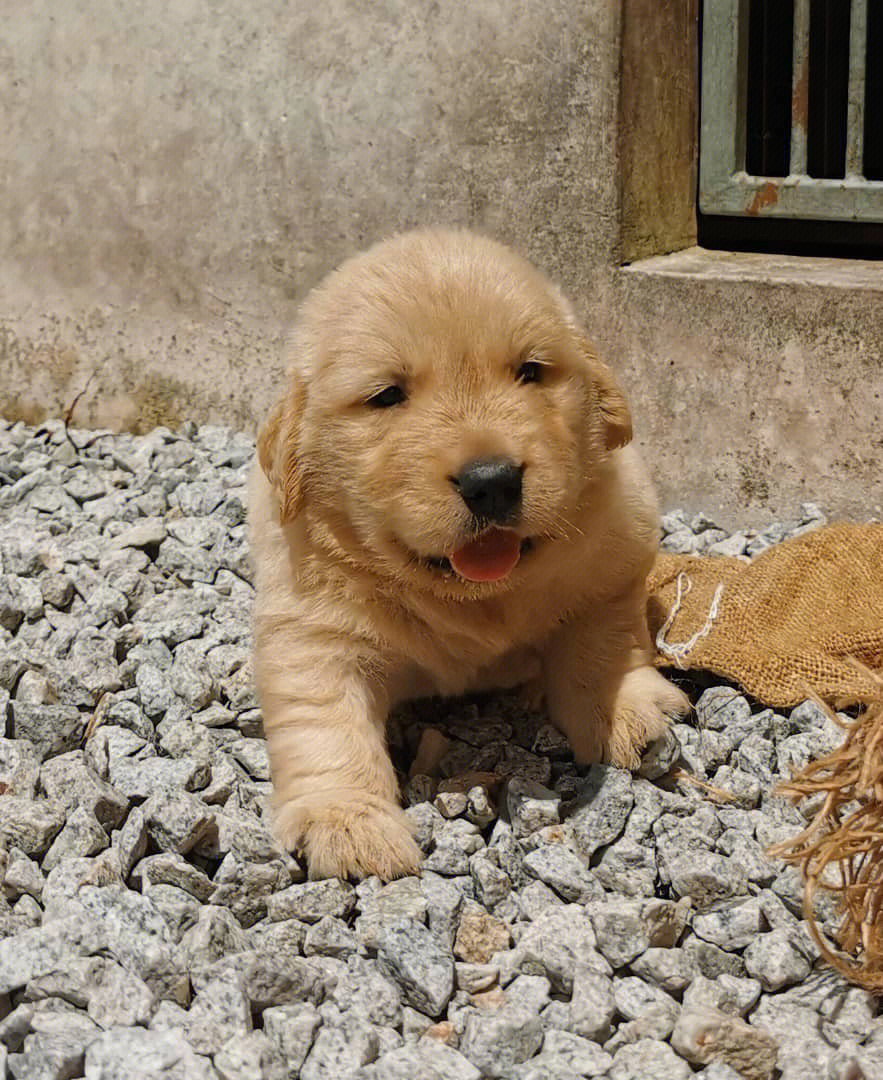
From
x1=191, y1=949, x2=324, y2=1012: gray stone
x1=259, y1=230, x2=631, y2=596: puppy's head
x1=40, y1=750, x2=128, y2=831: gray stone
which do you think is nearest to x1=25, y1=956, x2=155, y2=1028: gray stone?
x1=191, y1=949, x2=324, y2=1012: gray stone

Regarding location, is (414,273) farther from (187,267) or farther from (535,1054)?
(187,267)

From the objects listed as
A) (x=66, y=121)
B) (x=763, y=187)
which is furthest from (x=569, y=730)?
(x=66, y=121)

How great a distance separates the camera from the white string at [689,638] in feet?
13.0

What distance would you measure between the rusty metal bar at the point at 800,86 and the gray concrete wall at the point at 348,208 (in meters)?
0.37

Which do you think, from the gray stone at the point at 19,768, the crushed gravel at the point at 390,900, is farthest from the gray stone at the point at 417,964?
the gray stone at the point at 19,768

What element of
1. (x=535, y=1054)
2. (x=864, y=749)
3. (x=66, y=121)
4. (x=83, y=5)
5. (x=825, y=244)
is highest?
(x=83, y=5)

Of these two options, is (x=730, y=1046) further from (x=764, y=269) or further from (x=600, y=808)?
(x=764, y=269)

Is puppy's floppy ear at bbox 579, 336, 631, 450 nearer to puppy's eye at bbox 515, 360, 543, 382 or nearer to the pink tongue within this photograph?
puppy's eye at bbox 515, 360, 543, 382

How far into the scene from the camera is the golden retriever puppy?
3.06 meters

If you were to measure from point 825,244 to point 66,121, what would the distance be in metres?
3.08

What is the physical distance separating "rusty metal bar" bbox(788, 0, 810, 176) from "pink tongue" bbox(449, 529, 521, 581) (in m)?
2.33

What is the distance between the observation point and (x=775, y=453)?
4789mm

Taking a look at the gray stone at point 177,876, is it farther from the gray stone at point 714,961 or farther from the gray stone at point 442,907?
the gray stone at point 714,961

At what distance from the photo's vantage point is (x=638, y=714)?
346cm
